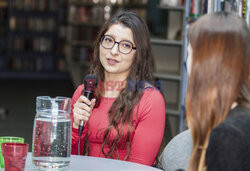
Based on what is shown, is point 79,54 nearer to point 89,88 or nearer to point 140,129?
point 140,129

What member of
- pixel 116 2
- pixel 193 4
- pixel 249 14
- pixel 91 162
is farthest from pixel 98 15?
pixel 91 162

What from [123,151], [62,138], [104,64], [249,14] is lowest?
[123,151]

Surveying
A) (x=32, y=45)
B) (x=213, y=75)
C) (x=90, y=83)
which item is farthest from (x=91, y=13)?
(x=213, y=75)

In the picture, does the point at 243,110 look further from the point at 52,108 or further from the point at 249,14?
the point at 249,14

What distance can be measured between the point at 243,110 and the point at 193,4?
116 inches

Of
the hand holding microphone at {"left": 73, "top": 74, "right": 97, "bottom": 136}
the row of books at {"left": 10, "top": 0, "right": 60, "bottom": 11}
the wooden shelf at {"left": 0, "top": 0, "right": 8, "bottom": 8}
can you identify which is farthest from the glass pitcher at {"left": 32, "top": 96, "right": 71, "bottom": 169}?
the wooden shelf at {"left": 0, "top": 0, "right": 8, "bottom": 8}

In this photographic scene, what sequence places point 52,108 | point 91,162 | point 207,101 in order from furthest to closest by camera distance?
point 91,162 < point 52,108 < point 207,101

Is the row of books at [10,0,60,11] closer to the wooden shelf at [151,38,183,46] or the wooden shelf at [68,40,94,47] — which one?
the wooden shelf at [68,40,94,47]

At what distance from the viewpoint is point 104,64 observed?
2168mm

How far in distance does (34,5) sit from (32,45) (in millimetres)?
888

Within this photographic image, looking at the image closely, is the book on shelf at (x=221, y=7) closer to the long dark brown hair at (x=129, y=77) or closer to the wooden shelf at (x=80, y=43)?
the long dark brown hair at (x=129, y=77)

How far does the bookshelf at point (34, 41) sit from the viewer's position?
35.4ft

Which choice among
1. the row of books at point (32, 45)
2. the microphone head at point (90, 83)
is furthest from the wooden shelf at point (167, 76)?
the row of books at point (32, 45)

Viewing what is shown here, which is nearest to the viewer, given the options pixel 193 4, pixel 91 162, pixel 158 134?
pixel 91 162
